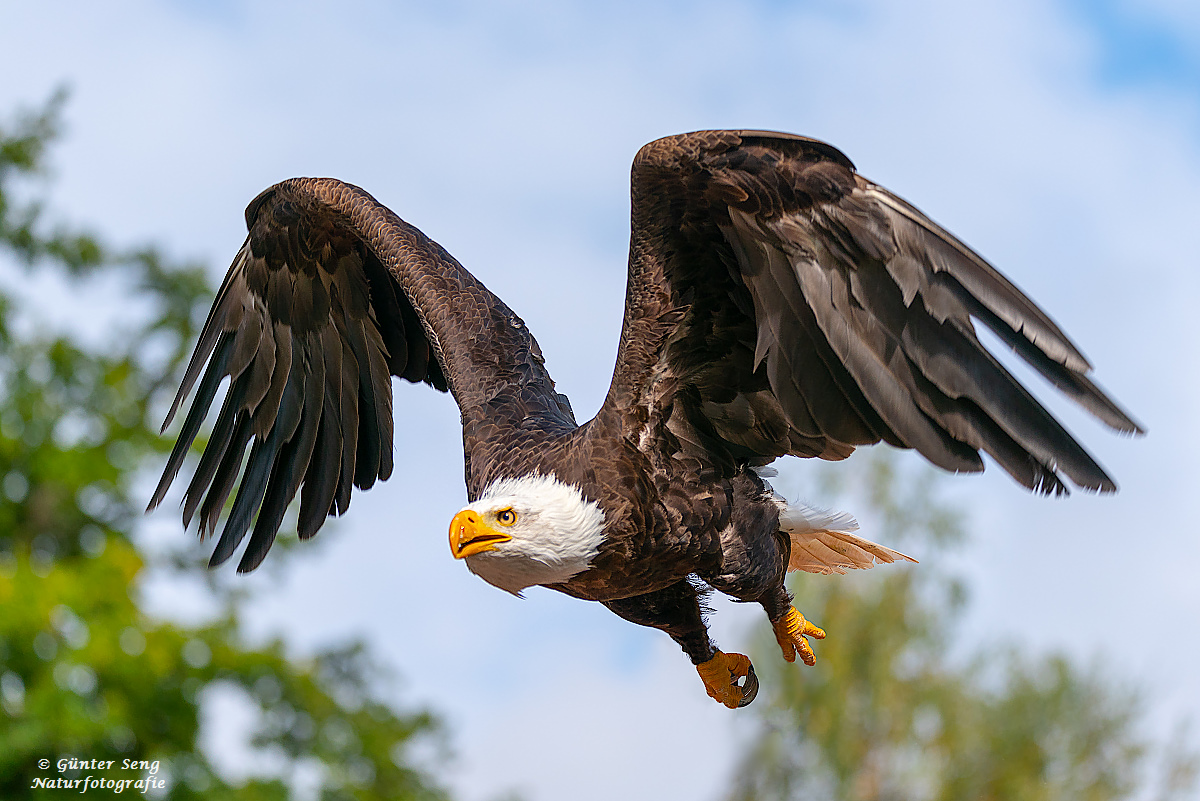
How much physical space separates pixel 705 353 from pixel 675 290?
23cm

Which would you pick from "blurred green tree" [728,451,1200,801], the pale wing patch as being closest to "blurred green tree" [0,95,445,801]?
"blurred green tree" [728,451,1200,801]

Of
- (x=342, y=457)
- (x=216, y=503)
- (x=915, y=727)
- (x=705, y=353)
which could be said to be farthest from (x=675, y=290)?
(x=915, y=727)

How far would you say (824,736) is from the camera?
53.4ft

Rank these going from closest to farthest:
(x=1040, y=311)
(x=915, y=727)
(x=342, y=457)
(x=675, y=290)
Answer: (x=1040, y=311), (x=675, y=290), (x=342, y=457), (x=915, y=727)

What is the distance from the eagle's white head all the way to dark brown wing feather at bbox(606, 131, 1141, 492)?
13.8 inches

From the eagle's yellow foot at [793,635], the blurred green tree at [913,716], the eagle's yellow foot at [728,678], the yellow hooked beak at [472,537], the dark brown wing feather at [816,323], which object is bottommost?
the yellow hooked beak at [472,537]

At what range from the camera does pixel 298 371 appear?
5.30 metres

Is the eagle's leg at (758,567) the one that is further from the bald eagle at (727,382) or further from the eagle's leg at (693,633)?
the eagle's leg at (693,633)

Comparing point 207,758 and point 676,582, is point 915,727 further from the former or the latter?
point 676,582

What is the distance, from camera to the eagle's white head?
3482mm

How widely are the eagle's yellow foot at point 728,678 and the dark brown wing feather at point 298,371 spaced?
1514 mm

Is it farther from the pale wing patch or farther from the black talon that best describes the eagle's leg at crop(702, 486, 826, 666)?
the pale wing patch

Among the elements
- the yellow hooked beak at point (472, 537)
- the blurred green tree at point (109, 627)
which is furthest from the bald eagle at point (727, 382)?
the blurred green tree at point (109, 627)

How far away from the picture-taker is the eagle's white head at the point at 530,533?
3.48 metres
